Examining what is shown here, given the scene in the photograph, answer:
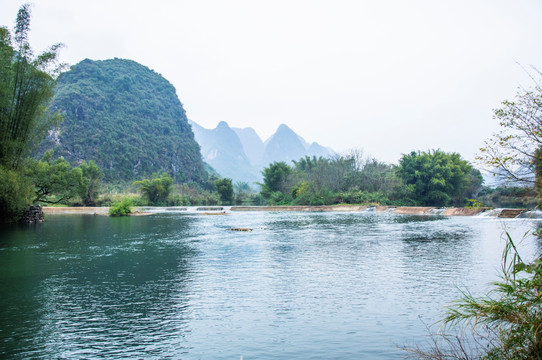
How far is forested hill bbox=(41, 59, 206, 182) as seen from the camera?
102 meters

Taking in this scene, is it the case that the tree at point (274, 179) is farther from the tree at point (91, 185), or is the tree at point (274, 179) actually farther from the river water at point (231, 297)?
the river water at point (231, 297)

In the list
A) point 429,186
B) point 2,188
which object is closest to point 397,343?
point 2,188

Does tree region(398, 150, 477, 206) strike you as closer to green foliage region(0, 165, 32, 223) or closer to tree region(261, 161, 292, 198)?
tree region(261, 161, 292, 198)

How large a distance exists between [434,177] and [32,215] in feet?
168

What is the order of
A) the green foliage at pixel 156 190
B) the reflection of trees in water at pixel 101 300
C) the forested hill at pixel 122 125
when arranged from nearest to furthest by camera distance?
the reflection of trees in water at pixel 101 300
the green foliage at pixel 156 190
the forested hill at pixel 122 125

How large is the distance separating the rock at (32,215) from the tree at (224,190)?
44.8 meters

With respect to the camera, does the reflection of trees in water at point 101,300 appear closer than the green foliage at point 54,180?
Yes

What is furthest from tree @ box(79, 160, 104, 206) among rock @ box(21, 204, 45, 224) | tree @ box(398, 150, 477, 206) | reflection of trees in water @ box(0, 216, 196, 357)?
tree @ box(398, 150, 477, 206)

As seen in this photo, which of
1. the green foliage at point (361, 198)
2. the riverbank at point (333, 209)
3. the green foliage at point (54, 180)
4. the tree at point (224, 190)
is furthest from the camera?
the tree at point (224, 190)

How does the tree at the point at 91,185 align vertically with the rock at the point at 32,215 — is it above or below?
above

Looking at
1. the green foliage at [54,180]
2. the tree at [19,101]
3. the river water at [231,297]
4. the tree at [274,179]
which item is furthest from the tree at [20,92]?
the tree at [274,179]

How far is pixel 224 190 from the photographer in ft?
257

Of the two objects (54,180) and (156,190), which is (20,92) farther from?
(156,190)

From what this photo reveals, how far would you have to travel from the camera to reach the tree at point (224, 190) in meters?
78.0
